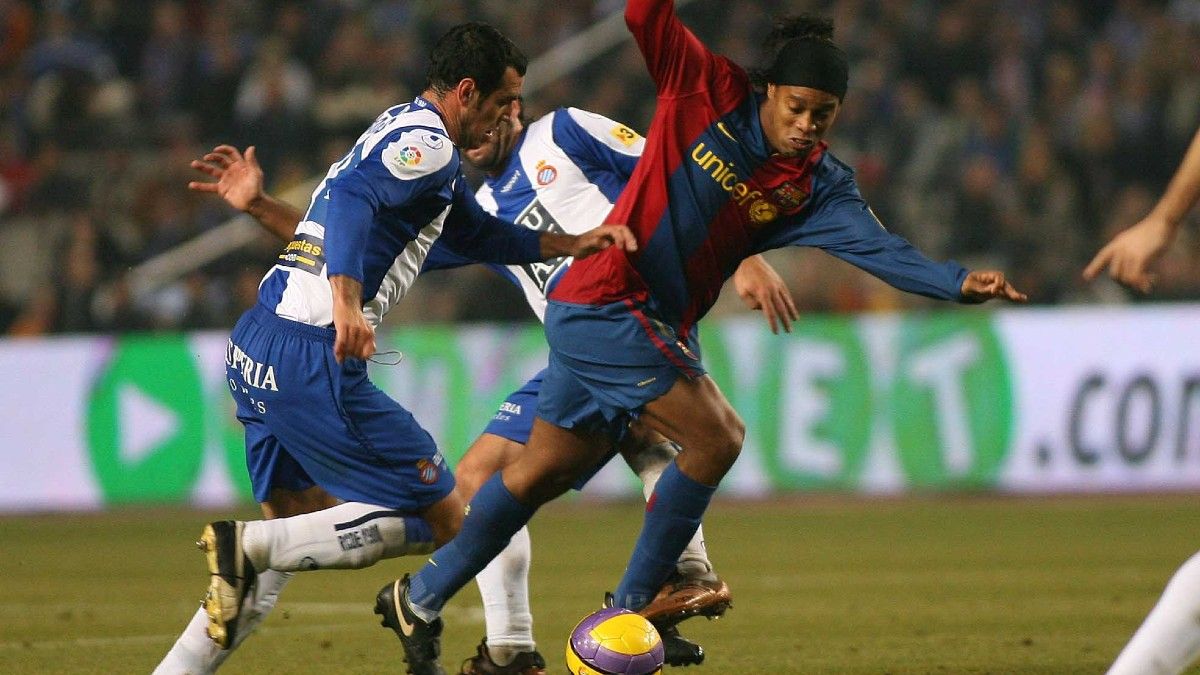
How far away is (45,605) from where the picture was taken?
8.43m

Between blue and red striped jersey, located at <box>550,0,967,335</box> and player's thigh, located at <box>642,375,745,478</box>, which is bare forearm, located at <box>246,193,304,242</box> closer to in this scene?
blue and red striped jersey, located at <box>550,0,967,335</box>

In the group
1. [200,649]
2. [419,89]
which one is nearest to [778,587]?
[200,649]

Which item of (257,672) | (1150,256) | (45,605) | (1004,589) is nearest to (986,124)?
Answer: (1004,589)

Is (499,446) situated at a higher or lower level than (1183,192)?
lower

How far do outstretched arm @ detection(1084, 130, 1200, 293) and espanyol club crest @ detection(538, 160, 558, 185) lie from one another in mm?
3405

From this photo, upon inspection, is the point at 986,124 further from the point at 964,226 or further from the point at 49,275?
the point at 49,275

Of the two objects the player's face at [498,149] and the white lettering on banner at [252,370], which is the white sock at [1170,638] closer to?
the white lettering on banner at [252,370]

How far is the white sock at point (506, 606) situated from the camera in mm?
6082

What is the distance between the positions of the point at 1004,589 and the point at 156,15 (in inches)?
464

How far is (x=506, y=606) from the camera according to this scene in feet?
20.1

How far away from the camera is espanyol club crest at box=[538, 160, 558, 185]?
7043 mm

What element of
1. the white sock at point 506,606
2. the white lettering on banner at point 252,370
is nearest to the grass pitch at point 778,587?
the white sock at point 506,606

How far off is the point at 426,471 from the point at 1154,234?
234 centimetres

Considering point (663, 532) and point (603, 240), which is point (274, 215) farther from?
point (663, 532)
